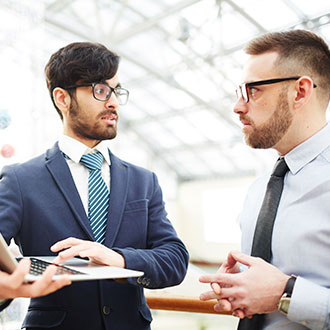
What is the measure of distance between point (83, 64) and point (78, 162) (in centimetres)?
42

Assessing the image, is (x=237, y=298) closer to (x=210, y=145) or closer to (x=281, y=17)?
(x=281, y=17)

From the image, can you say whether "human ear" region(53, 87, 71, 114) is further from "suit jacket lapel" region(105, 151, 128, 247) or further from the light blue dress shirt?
the light blue dress shirt

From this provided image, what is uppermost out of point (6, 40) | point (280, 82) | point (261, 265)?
point (6, 40)

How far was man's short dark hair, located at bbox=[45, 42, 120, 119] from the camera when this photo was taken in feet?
6.19

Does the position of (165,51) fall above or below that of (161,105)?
above

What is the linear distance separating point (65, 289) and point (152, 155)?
16.7m

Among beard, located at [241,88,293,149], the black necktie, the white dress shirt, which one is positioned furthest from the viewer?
the white dress shirt

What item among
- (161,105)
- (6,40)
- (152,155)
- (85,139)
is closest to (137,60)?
(161,105)

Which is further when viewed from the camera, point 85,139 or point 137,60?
point 137,60

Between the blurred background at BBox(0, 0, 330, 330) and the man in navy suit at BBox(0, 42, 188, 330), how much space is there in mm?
755

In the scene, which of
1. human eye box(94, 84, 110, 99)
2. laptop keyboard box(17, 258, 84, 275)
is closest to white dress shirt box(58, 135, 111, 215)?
human eye box(94, 84, 110, 99)

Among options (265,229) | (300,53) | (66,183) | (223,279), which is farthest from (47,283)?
(300,53)

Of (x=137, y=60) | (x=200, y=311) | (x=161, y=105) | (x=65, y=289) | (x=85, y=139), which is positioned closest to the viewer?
(x=65, y=289)

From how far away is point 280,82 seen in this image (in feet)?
5.52
